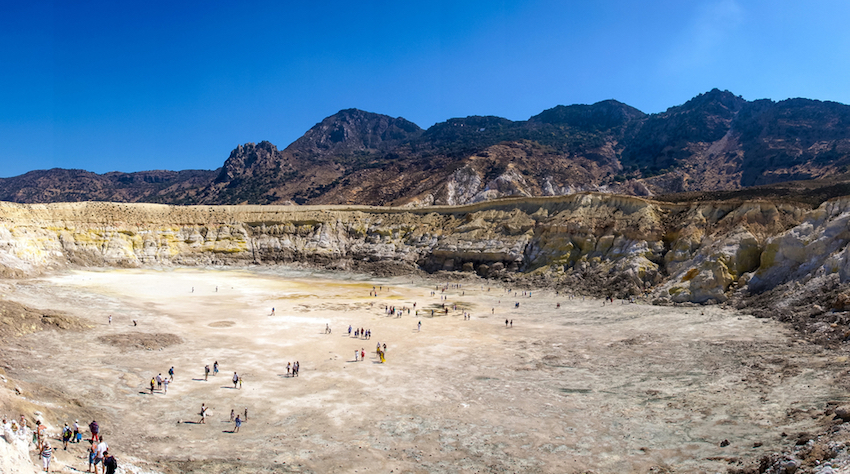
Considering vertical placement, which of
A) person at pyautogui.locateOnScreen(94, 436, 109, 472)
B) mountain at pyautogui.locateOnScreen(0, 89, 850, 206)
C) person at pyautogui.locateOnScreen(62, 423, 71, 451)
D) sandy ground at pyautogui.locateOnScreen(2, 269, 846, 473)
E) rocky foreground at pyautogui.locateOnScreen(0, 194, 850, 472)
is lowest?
sandy ground at pyautogui.locateOnScreen(2, 269, 846, 473)

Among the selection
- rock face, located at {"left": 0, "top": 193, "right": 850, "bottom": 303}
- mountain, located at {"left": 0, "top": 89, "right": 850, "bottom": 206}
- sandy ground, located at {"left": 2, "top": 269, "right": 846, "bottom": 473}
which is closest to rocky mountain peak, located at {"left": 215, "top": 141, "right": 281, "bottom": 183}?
mountain, located at {"left": 0, "top": 89, "right": 850, "bottom": 206}

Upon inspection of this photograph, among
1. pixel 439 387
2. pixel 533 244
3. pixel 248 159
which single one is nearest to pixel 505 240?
pixel 533 244

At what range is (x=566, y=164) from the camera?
427 feet

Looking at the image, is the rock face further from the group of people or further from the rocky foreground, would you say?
the group of people

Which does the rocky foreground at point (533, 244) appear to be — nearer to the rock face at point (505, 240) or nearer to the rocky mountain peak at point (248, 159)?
the rock face at point (505, 240)

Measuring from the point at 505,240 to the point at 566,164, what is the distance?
8045cm

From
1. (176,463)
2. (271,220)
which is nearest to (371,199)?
(271,220)

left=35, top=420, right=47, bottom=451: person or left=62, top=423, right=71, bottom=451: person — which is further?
left=62, top=423, right=71, bottom=451: person

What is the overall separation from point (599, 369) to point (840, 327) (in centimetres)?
1271

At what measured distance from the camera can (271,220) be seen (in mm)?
69438

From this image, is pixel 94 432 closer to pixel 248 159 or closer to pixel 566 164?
pixel 566 164

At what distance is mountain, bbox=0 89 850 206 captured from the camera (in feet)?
352

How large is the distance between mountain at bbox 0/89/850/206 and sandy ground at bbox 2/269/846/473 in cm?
6849

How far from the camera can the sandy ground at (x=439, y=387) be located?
1366 centimetres
